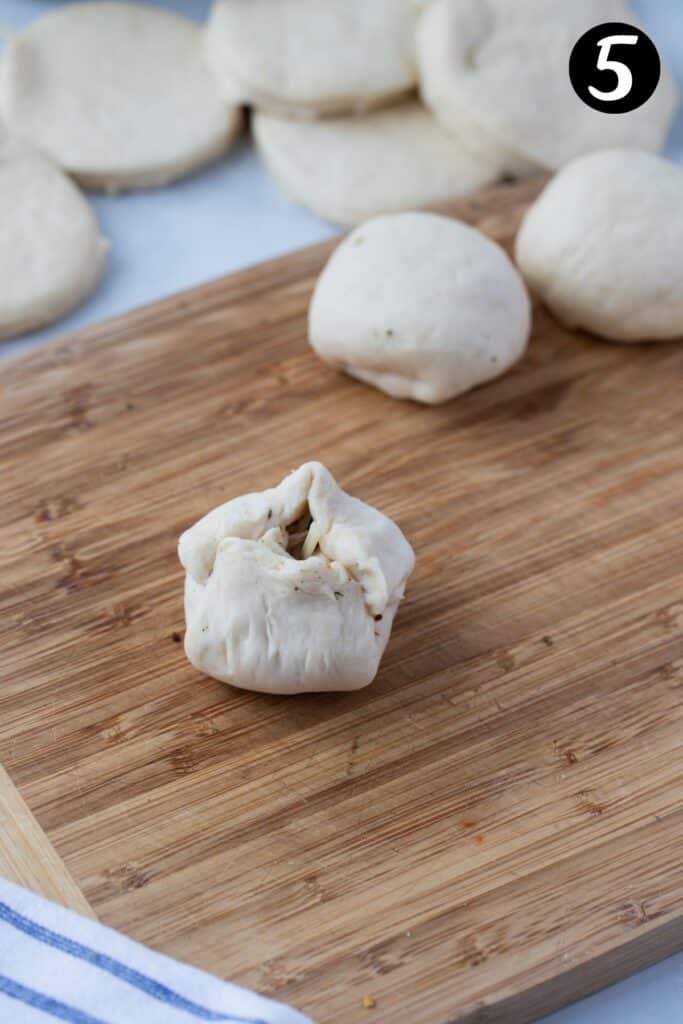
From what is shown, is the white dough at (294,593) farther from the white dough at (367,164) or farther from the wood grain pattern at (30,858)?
the white dough at (367,164)

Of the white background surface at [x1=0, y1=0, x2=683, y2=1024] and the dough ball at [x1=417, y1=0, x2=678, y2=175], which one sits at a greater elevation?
the dough ball at [x1=417, y1=0, x2=678, y2=175]

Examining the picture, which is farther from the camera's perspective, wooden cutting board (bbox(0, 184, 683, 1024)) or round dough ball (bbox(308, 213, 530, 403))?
round dough ball (bbox(308, 213, 530, 403))

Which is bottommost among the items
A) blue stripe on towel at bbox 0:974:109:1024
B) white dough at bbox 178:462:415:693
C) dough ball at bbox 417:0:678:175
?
blue stripe on towel at bbox 0:974:109:1024

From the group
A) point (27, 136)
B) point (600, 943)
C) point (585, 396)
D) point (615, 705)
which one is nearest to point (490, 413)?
point (585, 396)

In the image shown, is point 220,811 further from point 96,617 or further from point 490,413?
point 490,413

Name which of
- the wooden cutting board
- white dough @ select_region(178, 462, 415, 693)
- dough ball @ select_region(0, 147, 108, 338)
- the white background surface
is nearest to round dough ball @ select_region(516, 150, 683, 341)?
the wooden cutting board

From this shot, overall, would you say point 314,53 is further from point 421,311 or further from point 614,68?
point 421,311

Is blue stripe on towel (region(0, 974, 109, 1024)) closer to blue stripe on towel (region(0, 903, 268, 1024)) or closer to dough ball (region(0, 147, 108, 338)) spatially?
blue stripe on towel (region(0, 903, 268, 1024))
